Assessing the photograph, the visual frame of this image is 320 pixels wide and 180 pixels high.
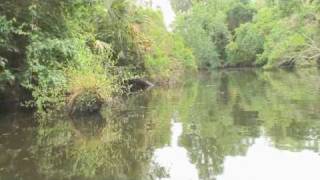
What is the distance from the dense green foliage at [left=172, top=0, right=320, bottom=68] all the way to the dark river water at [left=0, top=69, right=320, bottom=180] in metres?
38.0

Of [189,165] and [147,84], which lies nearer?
[189,165]

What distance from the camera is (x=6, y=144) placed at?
11977 mm

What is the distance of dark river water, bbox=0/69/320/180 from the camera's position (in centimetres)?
895

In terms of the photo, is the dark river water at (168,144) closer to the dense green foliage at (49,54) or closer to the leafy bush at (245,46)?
the dense green foliage at (49,54)

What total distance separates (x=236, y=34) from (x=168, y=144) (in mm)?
67717

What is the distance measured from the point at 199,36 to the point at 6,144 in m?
63.5

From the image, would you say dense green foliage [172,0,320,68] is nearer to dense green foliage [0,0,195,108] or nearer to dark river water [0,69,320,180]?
dense green foliage [0,0,195,108]

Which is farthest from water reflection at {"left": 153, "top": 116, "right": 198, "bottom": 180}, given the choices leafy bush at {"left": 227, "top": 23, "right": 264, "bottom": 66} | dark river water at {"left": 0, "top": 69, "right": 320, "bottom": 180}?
leafy bush at {"left": 227, "top": 23, "right": 264, "bottom": 66}

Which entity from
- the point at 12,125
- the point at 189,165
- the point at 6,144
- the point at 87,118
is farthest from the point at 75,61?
the point at 189,165

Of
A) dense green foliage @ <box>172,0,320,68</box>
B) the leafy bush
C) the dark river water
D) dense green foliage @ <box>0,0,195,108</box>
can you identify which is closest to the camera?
the dark river water

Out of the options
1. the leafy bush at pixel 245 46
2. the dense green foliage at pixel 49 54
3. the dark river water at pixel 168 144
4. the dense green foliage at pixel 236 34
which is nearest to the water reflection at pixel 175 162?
the dark river water at pixel 168 144

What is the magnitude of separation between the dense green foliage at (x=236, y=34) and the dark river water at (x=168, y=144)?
125ft

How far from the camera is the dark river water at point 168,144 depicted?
8953 millimetres

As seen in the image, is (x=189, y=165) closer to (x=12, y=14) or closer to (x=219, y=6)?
(x=12, y=14)
